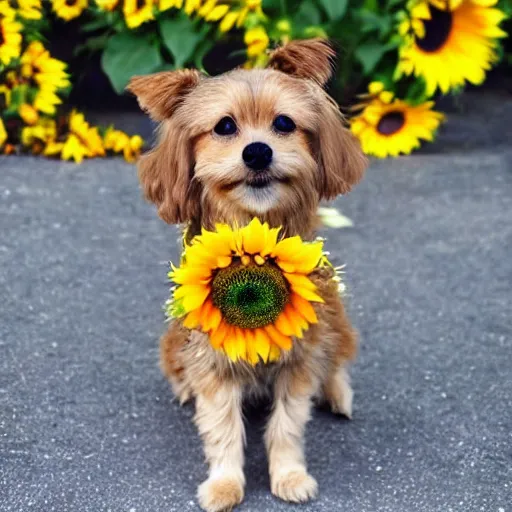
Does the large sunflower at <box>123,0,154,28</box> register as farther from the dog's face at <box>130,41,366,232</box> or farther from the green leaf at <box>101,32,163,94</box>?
the dog's face at <box>130,41,366,232</box>

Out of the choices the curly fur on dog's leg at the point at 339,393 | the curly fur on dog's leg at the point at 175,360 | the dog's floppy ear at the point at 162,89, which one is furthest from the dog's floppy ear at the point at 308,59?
the curly fur on dog's leg at the point at 339,393

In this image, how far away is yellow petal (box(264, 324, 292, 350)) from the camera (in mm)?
2666

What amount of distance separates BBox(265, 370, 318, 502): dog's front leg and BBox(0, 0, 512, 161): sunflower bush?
9.89 ft

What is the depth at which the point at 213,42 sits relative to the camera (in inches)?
235

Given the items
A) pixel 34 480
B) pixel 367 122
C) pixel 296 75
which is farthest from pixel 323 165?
pixel 367 122

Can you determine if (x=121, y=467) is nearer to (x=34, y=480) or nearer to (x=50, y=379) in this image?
(x=34, y=480)

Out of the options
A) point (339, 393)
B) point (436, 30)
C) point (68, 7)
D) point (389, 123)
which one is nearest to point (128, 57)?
point (68, 7)

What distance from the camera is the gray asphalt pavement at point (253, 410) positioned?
9.62 ft

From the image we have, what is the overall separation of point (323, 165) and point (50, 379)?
149 cm

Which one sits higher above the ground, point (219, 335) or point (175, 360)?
point (219, 335)

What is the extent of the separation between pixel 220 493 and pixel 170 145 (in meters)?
1.08

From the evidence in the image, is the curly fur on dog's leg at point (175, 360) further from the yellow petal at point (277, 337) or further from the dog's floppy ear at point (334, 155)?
the dog's floppy ear at point (334, 155)

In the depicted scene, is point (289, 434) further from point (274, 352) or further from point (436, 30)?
point (436, 30)

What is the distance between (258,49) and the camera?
5660 mm
